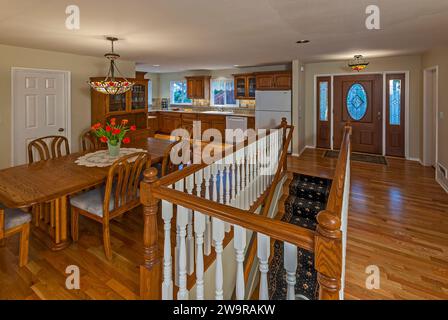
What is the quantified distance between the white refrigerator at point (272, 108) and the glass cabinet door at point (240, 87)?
98cm

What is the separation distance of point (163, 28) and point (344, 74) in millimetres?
4967

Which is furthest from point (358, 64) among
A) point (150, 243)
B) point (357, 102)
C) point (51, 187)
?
point (51, 187)

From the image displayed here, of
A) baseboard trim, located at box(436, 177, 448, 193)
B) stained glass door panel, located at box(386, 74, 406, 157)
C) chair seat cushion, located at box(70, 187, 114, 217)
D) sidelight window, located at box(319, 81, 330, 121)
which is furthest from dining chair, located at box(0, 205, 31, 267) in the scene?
stained glass door panel, located at box(386, 74, 406, 157)

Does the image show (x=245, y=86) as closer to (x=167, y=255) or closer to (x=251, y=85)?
(x=251, y=85)

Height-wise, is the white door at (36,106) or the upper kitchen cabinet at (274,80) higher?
the upper kitchen cabinet at (274,80)

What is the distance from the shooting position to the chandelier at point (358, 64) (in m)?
5.55

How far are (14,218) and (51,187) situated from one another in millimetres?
393

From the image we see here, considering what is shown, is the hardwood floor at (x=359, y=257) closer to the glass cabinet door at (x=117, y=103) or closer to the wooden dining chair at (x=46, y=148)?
the wooden dining chair at (x=46, y=148)

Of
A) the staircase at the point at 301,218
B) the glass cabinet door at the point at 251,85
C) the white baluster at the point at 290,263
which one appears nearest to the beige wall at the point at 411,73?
the glass cabinet door at the point at 251,85

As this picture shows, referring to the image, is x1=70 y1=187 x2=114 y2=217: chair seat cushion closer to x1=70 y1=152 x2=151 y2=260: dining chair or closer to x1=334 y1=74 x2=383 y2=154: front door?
x1=70 y1=152 x2=151 y2=260: dining chair

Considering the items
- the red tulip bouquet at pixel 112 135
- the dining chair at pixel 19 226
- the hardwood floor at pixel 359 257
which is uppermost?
the red tulip bouquet at pixel 112 135

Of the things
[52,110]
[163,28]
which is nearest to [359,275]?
[163,28]

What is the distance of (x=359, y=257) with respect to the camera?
2.70 m
